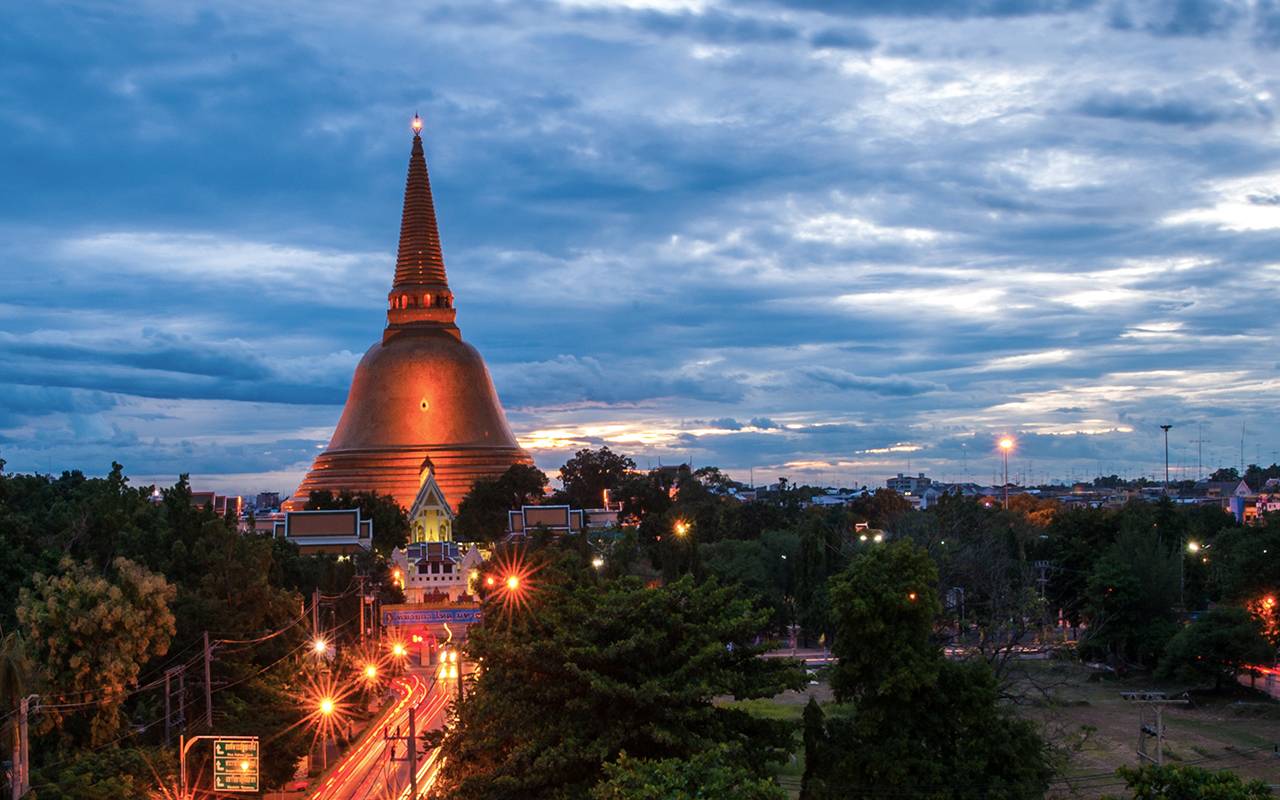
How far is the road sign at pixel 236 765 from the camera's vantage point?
83.3 feet

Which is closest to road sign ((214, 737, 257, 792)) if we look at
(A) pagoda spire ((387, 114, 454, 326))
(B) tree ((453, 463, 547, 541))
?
(B) tree ((453, 463, 547, 541))

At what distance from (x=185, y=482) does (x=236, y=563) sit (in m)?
4.79

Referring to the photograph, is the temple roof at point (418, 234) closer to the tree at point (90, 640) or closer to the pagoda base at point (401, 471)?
the pagoda base at point (401, 471)

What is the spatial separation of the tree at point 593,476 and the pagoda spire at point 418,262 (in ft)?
47.7

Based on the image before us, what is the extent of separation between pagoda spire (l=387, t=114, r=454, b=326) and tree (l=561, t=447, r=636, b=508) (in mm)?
14530

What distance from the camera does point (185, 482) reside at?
39594mm

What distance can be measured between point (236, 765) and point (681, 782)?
10276mm

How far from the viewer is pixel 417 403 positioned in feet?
287

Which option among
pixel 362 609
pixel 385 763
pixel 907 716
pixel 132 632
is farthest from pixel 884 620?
pixel 362 609

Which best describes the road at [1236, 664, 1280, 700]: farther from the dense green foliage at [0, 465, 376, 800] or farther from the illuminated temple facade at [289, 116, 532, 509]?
the illuminated temple facade at [289, 116, 532, 509]

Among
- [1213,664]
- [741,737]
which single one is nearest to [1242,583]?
[1213,664]

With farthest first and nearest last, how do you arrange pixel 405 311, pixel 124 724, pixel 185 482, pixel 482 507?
1. pixel 405 311
2. pixel 482 507
3. pixel 185 482
4. pixel 124 724

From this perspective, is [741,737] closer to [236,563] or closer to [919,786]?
[919,786]

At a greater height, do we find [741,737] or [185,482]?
[185,482]
